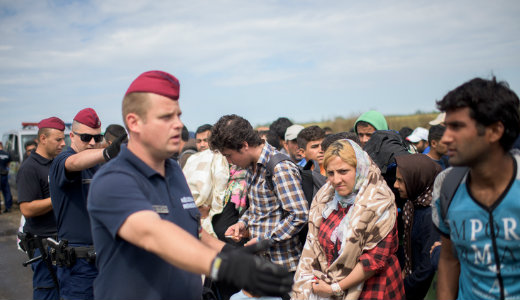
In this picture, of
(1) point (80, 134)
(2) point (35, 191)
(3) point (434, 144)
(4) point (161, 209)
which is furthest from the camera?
(3) point (434, 144)

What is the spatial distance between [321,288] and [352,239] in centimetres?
44

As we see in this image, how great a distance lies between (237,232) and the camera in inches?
155

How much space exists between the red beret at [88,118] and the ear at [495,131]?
333 centimetres

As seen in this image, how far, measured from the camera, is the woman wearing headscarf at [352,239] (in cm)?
284

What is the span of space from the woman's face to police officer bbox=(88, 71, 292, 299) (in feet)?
3.82

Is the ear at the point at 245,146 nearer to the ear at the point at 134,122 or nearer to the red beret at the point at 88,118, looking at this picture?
the red beret at the point at 88,118

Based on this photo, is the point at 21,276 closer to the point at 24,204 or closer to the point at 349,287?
the point at 24,204

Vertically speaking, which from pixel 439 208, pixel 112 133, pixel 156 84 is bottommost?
pixel 439 208

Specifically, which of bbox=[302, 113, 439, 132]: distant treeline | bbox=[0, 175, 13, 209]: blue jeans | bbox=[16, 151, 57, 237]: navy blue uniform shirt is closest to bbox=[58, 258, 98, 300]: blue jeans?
bbox=[16, 151, 57, 237]: navy blue uniform shirt

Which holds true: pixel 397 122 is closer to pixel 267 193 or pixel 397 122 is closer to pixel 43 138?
pixel 267 193

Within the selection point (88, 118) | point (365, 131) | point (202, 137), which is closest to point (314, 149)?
point (365, 131)

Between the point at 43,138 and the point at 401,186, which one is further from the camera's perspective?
the point at 43,138

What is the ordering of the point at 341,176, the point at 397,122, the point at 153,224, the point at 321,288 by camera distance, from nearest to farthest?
the point at 153,224
the point at 321,288
the point at 341,176
the point at 397,122

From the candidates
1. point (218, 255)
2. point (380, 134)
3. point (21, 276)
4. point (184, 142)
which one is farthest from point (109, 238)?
point (21, 276)
